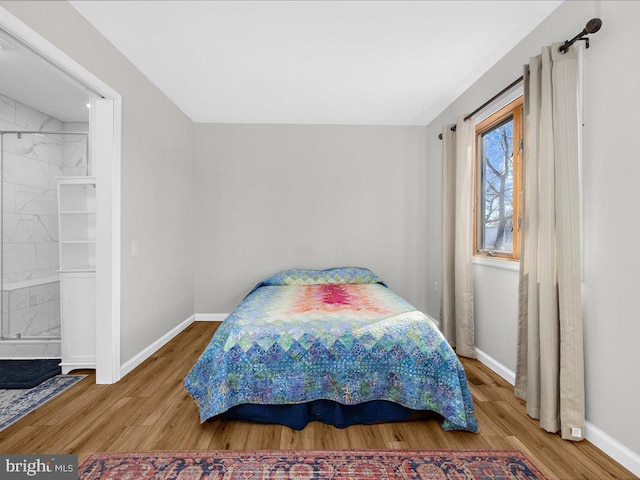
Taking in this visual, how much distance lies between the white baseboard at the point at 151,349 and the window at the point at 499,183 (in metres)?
3.18

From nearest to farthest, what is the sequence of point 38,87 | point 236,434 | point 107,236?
point 236,434, point 107,236, point 38,87

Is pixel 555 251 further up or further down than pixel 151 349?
further up

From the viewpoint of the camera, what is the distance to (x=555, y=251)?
6.02ft

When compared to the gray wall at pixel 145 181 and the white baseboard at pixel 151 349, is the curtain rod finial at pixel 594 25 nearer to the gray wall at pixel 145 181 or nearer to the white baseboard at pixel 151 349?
the gray wall at pixel 145 181

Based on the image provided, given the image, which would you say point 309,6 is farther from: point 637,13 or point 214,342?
point 214,342

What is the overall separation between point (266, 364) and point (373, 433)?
71 cm

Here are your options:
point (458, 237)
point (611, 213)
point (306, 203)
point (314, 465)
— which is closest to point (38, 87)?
point (306, 203)

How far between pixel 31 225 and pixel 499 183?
5.04 metres

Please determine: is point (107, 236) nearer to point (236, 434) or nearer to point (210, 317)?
point (236, 434)

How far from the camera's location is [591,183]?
5.69 feet

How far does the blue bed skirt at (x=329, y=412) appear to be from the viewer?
6.11 feet

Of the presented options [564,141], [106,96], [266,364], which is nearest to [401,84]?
[564,141]

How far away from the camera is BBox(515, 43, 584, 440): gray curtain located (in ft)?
5.66

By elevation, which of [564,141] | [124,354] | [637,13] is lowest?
[124,354]
